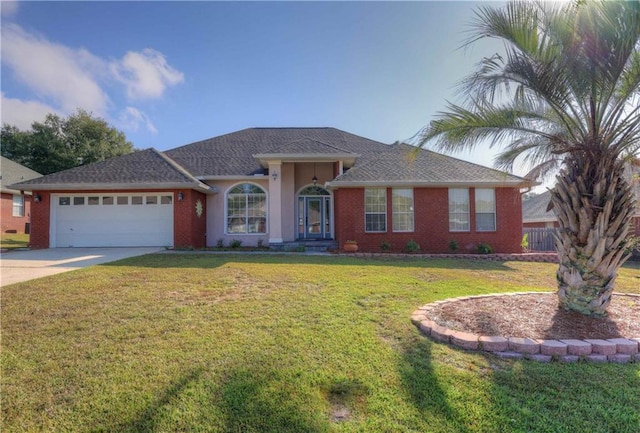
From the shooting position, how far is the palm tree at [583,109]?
4465 mm

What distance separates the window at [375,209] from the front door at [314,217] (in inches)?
116

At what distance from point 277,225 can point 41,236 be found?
10683 millimetres

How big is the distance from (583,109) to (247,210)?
13.2m

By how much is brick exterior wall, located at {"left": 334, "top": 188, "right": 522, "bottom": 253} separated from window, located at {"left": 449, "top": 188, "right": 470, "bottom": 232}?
0.63 feet

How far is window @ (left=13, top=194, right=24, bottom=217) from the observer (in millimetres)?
20984

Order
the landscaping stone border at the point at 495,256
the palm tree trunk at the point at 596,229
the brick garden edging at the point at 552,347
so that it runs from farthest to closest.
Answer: the landscaping stone border at the point at 495,256 < the palm tree trunk at the point at 596,229 < the brick garden edging at the point at 552,347

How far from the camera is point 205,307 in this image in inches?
204

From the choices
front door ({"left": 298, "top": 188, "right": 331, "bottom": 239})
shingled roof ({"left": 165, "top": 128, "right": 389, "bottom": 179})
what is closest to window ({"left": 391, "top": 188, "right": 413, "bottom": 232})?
shingled roof ({"left": 165, "top": 128, "right": 389, "bottom": 179})

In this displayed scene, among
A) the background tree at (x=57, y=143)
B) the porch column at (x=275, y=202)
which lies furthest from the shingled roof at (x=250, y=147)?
the background tree at (x=57, y=143)

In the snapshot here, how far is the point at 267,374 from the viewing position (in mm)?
3084

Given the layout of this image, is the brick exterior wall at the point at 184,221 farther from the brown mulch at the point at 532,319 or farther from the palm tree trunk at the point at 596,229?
the palm tree trunk at the point at 596,229

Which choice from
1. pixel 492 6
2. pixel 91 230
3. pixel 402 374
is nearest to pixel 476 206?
pixel 492 6

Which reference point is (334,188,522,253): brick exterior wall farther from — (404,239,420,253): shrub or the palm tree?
the palm tree

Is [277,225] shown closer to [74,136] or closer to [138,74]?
[138,74]
